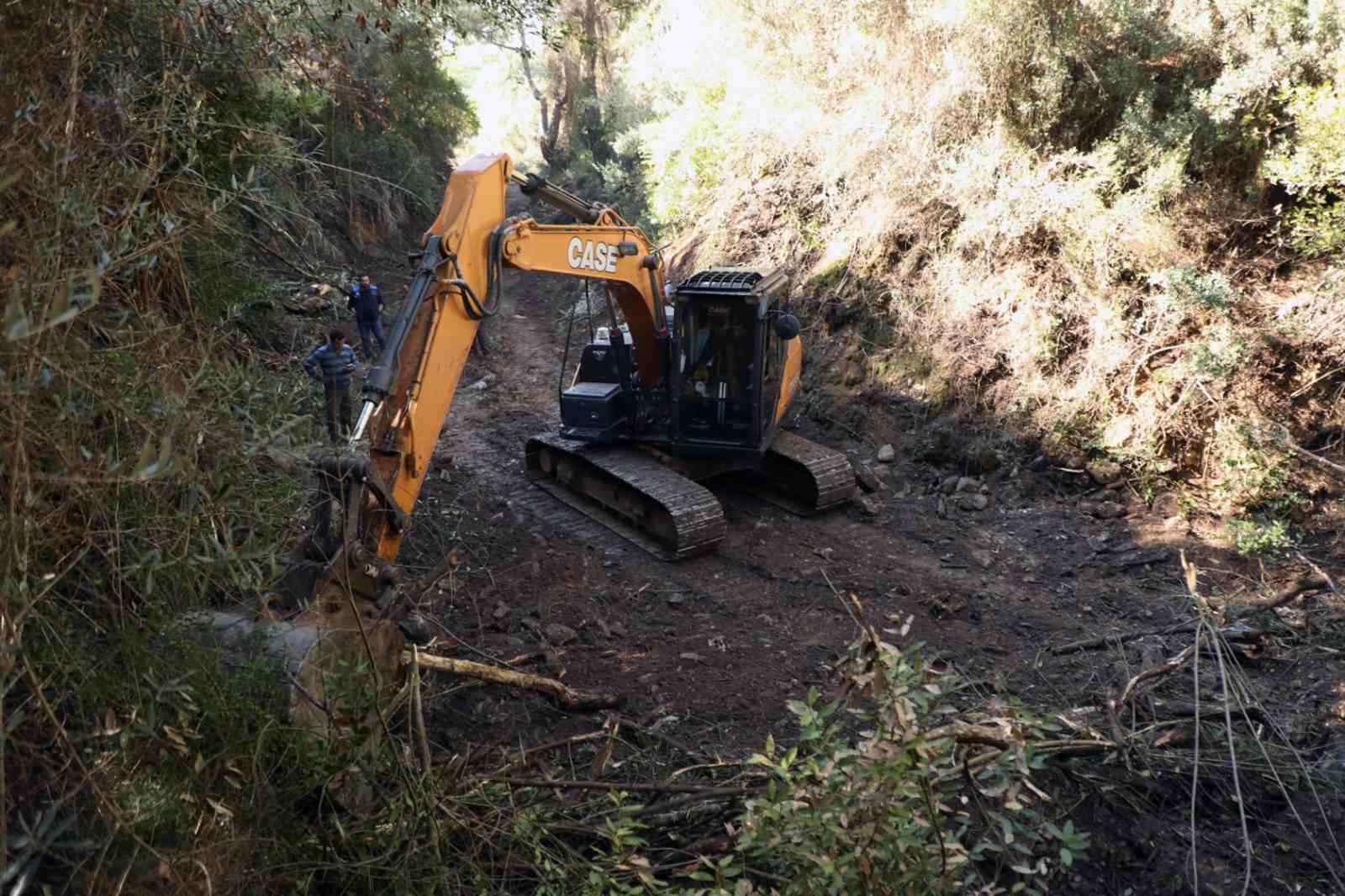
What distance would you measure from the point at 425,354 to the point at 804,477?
4590mm

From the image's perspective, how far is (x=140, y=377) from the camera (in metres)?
2.76

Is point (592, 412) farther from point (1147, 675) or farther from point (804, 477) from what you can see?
point (1147, 675)

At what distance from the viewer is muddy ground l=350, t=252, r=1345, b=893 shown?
453cm

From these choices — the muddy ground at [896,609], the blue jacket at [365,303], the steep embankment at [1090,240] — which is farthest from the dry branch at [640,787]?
the blue jacket at [365,303]

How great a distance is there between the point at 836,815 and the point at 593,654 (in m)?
3.68

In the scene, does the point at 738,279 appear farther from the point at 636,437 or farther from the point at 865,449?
the point at 865,449

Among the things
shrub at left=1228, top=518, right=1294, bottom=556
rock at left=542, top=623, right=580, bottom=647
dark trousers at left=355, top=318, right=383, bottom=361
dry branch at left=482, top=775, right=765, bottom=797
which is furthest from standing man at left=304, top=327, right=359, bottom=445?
shrub at left=1228, top=518, right=1294, bottom=556

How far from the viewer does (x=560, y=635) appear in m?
6.94

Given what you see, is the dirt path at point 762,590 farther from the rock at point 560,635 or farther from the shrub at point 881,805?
the shrub at point 881,805

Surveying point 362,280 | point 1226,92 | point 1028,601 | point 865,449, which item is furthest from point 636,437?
point 1226,92

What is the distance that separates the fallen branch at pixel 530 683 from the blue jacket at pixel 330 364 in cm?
519

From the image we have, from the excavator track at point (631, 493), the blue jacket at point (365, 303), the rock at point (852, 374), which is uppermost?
the blue jacket at point (365, 303)

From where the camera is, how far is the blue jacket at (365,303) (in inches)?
521

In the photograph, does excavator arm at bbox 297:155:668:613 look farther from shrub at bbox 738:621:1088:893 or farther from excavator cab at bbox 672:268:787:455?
shrub at bbox 738:621:1088:893
